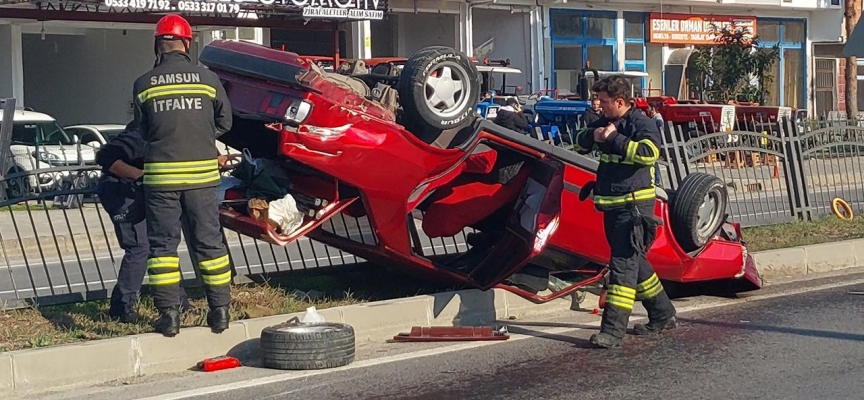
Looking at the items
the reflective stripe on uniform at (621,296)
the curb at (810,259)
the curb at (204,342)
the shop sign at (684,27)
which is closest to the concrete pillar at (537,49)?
the shop sign at (684,27)

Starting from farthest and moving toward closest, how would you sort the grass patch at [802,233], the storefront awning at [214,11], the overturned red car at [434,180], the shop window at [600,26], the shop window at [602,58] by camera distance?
the shop window at [602,58]
the shop window at [600,26]
the storefront awning at [214,11]
the grass patch at [802,233]
the overturned red car at [434,180]

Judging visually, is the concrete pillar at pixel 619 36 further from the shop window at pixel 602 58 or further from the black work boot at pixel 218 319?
the black work boot at pixel 218 319

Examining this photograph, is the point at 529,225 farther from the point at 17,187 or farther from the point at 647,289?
the point at 17,187

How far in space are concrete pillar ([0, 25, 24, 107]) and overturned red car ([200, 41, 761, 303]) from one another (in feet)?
58.0

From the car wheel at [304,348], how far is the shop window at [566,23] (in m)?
25.4

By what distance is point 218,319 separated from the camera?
23.1 ft

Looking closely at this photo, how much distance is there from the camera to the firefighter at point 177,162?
6.73 meters

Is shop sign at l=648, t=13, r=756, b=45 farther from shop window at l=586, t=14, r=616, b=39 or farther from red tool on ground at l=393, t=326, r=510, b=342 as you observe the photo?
red tool on ground at l=393, t=326, r=510, b=342

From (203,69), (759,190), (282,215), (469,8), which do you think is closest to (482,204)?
(282,215)

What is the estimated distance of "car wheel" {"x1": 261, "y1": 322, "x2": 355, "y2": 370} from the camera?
6.68 metres

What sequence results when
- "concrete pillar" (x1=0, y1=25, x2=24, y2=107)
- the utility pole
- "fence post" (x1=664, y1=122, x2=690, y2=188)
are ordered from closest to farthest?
"fence post" (x1=664, y1=122, x2=690, y2=188), "concrete pillar" (x1=0, y1=25, x2=24, y2=107), the utility pole

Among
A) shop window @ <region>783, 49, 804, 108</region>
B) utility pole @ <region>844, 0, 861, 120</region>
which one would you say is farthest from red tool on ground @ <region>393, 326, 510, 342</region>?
shop window @ <region>783, 49, 804, 108</region>

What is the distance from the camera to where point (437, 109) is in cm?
738

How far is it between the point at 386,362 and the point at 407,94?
1645 millimetres
